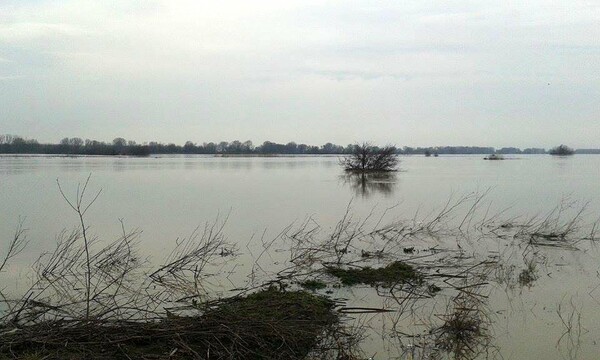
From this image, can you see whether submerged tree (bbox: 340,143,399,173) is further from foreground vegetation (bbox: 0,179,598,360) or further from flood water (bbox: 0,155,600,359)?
foreground vegetation (bbox: 0,179,598,360)

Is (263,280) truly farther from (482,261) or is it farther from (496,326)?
(482,261)

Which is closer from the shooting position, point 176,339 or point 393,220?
point 176,339

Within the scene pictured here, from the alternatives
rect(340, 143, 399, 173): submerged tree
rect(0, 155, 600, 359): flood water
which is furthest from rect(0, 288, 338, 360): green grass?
rect(340, 143, 399, 173): submerged tree

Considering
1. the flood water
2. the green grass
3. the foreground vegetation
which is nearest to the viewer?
the green grass

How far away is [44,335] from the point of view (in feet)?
14.6

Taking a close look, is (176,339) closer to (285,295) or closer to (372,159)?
(285,295)

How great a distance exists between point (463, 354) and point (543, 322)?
1435 millimetres

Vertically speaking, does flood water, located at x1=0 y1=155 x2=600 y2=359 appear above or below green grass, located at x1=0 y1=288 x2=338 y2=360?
below

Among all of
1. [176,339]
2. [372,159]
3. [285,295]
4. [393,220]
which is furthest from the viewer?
[372,159]

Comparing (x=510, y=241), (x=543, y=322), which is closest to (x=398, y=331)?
(x=543, y=322)

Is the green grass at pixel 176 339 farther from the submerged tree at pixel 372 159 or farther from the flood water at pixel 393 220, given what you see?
the submerged tree at pixel 372 159

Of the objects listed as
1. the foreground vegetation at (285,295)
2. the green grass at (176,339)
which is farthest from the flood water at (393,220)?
the green grass at (176,339)

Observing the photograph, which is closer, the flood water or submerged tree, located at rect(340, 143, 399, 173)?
the flood water

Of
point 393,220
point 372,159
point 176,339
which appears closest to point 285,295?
point 176,339
